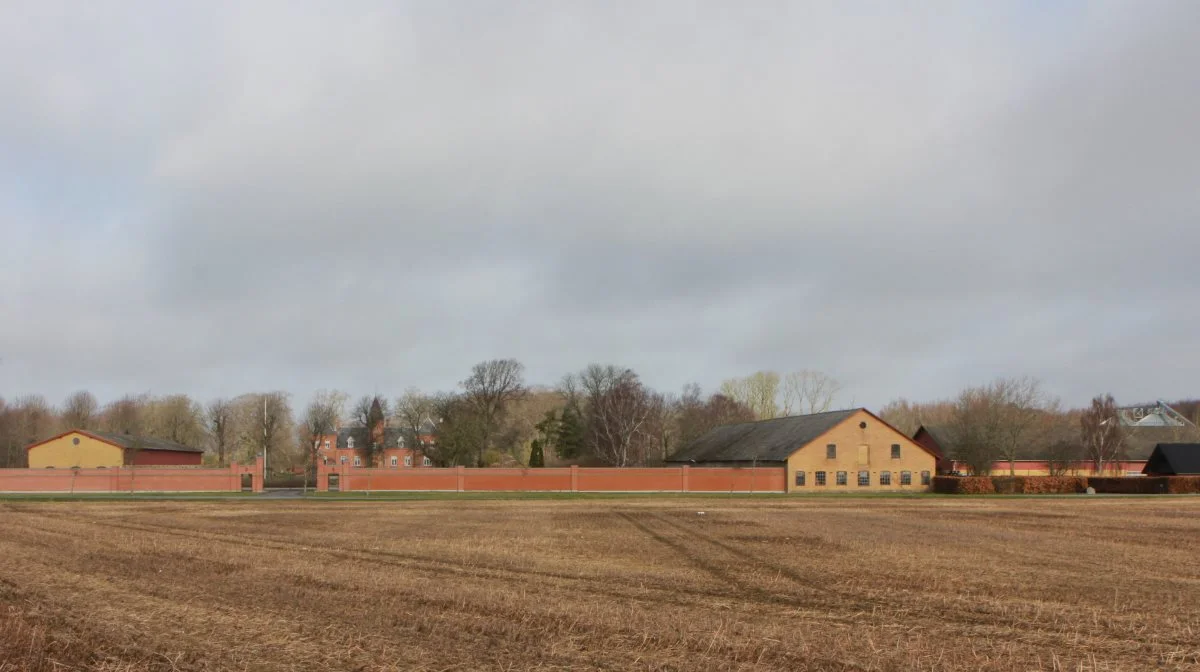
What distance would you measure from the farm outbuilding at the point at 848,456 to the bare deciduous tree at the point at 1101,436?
33121 millimetres

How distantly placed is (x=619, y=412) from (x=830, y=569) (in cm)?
8947

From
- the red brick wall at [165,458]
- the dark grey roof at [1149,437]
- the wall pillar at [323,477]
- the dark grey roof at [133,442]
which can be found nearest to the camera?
the wall pillar at [323,477]

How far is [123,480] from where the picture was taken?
73875mm

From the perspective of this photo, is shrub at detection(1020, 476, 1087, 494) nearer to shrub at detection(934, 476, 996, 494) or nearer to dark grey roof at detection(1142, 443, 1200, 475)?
shrub at detection(934, 476, 996, 494)

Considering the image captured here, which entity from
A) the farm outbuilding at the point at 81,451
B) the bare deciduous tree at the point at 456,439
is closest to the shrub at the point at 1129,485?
the bare deciduous tree at the point at 456,439

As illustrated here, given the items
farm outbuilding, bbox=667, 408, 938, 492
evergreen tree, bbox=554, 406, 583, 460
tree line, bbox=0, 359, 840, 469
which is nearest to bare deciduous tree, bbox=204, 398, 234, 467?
tree line, bbox=0, 359, 840, 469

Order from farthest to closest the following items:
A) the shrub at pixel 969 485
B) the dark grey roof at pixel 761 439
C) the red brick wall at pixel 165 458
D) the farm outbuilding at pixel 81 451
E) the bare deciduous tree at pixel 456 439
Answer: the bare deciduous tree at pixel 456 439 → the red brick wall at pixel 165 458 → the farm outbuilding at pixel 81 451 → the dark grey roof at pixel 761 439 → the shrub at pixel 969 485

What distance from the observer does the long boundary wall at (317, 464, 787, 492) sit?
74.9 metres

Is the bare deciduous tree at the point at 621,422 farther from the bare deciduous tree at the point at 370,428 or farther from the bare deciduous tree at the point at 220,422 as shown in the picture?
the bare deciduous tree at the point at 220,422

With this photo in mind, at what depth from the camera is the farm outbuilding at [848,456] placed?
77.6 metres

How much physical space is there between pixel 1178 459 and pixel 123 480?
321 ft

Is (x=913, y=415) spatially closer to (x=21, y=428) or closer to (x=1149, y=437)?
(x=1149, y=437)

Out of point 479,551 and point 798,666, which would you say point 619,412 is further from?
point 798,666

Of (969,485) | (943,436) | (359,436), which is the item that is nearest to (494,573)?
(969,485)
